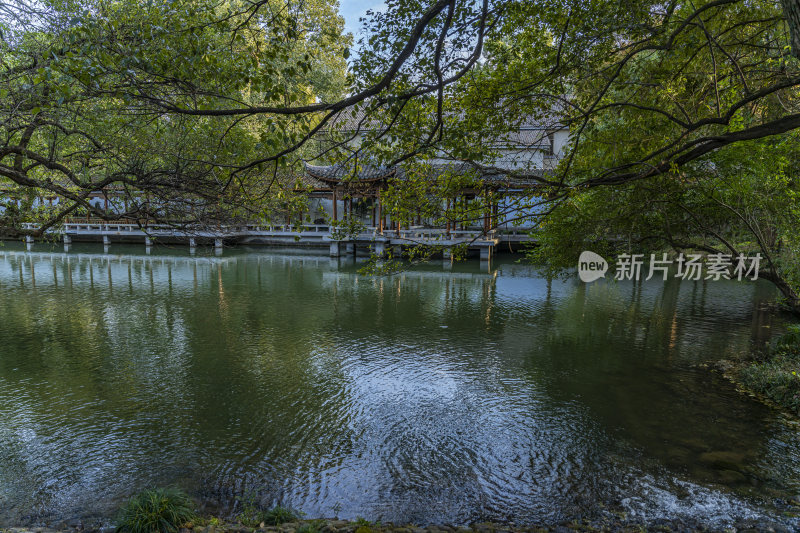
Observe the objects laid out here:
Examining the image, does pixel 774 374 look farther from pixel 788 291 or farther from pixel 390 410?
pixel 390 410

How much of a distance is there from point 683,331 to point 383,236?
547 inches

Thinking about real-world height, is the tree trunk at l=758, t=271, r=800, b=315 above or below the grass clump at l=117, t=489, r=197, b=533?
above

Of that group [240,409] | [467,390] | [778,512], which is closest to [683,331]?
[467,390]

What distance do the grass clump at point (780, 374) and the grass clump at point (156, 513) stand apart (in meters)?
7.42

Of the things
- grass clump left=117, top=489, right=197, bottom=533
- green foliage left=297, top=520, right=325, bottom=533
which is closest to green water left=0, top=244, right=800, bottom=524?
grass clump left=117, top=489, right=197, bottom=533

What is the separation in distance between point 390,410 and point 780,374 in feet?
18.5

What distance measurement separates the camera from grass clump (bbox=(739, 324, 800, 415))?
6.79 meters

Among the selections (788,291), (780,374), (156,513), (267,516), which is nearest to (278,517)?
(267,516)

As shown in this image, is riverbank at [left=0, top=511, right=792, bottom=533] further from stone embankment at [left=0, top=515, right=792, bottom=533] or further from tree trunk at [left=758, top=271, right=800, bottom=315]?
tree trunk at [left=758, top=271, right=800, bottom=315]

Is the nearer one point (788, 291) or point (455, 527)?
point (455, 527)

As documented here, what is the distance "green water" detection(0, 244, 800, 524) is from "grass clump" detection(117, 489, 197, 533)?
1.59 ft

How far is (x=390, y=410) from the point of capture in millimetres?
6812

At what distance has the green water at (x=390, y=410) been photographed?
486cm

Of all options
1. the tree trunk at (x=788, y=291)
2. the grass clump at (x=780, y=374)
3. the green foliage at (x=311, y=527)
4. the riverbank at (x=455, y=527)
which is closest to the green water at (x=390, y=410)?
the riverbank at (x=455, y=527)
